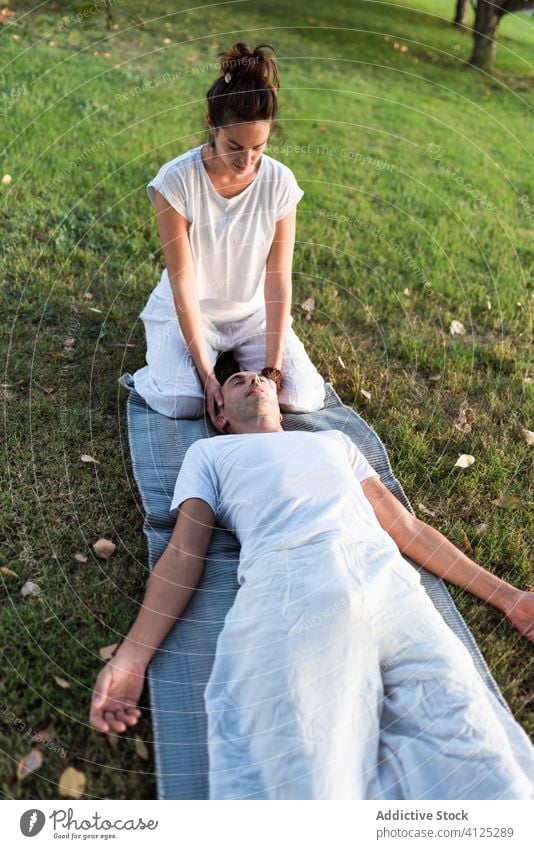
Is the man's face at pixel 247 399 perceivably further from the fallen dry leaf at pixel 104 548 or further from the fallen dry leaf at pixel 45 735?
the fallen dry leaf at pixel 45 735

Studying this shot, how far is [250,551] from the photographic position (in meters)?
3.19

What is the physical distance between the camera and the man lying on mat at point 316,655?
2590 millimetres

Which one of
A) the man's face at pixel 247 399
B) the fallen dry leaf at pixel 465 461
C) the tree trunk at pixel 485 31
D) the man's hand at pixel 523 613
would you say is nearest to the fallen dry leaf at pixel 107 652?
the man's face at pixel 247 399

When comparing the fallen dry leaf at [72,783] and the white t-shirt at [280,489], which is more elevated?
the white t-shirt at [280,489]

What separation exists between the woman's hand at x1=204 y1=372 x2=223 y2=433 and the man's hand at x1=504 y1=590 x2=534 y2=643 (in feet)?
5.71

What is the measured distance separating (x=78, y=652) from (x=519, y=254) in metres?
6.06

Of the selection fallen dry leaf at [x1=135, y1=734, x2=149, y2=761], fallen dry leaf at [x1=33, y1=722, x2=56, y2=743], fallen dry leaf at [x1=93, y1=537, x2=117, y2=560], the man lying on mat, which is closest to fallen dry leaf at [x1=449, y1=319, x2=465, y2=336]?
the man lying on mat

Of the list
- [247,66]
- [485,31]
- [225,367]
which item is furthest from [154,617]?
[485,31]

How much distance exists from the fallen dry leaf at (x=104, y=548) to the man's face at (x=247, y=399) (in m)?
0.85

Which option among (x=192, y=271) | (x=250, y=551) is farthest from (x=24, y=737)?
(x=192, y=271)

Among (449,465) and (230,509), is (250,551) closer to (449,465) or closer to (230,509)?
(230,509)

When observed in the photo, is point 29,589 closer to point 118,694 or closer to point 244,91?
point 118,694

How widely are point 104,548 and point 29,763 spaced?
1124mm

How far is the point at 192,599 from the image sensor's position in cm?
341
